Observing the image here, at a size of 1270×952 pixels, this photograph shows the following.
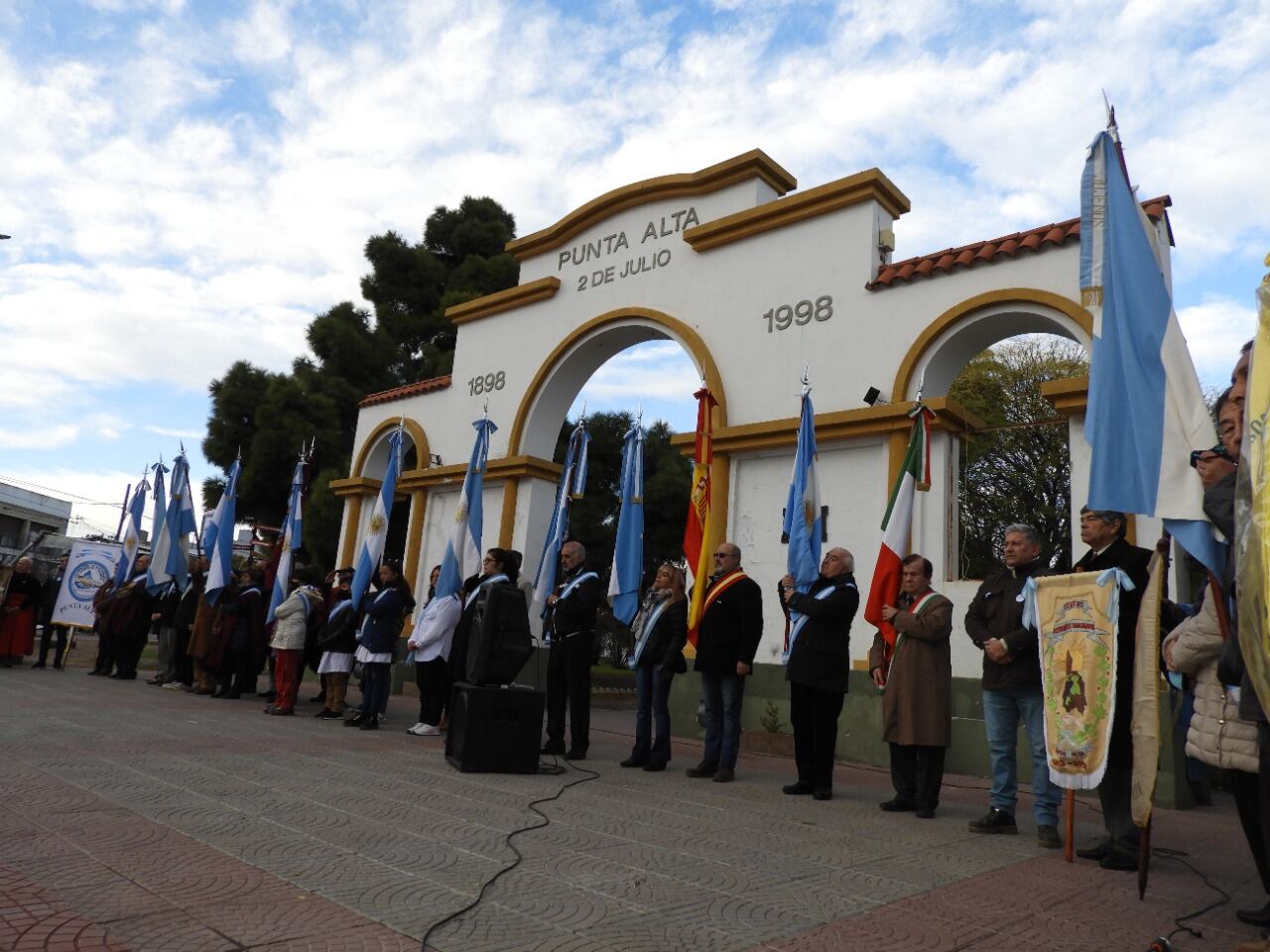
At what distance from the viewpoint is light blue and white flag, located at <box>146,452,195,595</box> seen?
13148mm

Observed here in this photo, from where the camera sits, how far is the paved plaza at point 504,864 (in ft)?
9.91

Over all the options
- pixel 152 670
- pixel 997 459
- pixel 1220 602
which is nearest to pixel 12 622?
pixel 152 670

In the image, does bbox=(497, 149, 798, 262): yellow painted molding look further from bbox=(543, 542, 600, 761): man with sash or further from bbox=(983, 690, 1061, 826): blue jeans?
bbox=(983, 690, 1061, 826): blue jeans

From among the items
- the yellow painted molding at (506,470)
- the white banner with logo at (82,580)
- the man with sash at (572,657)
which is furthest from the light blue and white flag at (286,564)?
the man with sash at (572,657)

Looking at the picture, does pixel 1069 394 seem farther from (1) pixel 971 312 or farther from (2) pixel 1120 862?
(2) pixel 1120 862

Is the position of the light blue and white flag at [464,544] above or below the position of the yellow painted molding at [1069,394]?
below

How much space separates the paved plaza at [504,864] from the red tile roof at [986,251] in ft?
16.7

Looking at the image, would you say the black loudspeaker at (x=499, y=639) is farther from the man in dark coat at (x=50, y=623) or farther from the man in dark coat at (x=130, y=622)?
the man in dark coat at (x=50, y=623)

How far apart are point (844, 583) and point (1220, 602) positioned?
10.5ft

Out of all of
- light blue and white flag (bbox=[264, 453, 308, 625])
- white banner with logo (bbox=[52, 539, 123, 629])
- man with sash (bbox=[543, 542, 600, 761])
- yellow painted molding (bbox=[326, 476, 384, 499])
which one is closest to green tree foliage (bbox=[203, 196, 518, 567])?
yellow painted molding (bbox=[326, 476, 384, 499])

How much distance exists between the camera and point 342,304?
25266 mm

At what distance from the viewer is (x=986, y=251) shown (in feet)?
30.0

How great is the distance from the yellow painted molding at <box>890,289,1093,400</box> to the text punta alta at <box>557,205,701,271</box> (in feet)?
13.0

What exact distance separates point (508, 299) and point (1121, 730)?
1132cm
